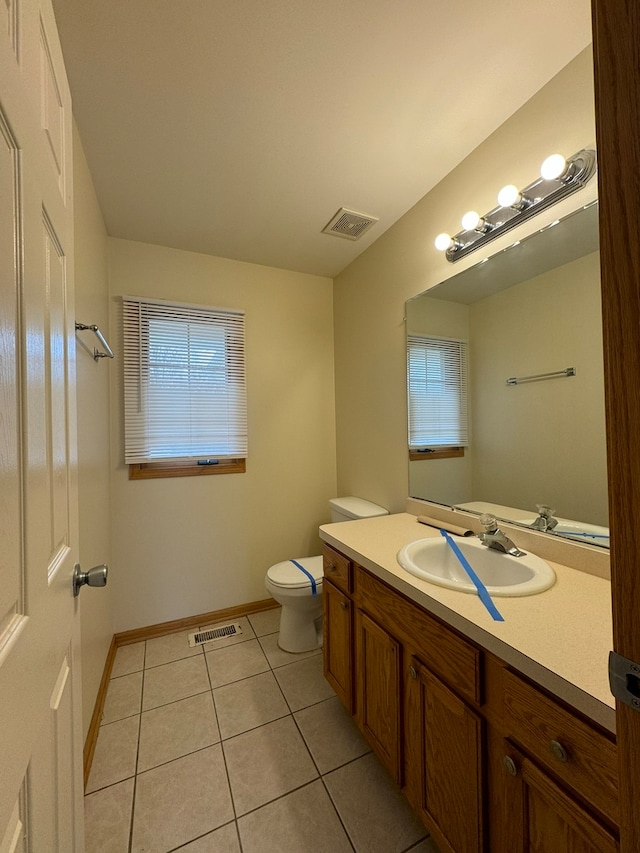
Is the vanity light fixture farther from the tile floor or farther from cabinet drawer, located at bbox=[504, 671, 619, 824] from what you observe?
the tile floor

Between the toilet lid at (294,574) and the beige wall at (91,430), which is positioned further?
the toilet lid at (294,574)

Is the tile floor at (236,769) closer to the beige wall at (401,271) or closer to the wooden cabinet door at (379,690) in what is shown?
the wooden cabinet door at (379,690)

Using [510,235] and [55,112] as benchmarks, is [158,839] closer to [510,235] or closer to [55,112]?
[55,112]

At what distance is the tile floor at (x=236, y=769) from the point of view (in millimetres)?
1083

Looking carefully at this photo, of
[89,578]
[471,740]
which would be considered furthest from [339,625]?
[89,578]

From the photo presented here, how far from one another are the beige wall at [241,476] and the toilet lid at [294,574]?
44 centimetres

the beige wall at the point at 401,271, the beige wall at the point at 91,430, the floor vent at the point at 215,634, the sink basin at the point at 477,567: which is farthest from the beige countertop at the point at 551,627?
the floor vent at the point at 215,634

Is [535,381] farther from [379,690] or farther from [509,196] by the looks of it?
[379,690]

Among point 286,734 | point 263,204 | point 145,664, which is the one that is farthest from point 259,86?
point 145,664

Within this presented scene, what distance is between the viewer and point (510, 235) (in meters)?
1.34

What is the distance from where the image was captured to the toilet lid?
6.09ft

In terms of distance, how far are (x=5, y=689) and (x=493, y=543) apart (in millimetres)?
1318

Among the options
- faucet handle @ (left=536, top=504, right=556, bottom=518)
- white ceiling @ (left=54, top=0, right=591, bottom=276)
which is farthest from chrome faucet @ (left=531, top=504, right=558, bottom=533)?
white ceiling @ (left=54, top=0, right=591, bottom=276)

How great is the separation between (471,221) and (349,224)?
0.80 meters
